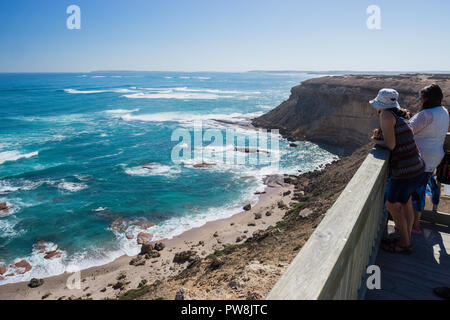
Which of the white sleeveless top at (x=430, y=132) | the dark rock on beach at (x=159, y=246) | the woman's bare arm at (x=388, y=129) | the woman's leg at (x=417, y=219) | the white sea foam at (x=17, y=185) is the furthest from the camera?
the white sea foam at (x=17, y=185)

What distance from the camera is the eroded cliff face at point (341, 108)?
111 ft

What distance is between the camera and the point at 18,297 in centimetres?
1398

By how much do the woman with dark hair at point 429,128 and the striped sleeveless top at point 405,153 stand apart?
421 mm

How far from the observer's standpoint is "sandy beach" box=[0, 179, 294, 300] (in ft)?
46.3

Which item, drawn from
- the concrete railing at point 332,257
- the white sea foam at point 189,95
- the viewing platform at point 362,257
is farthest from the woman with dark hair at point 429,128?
the white sea foam at point 189,95

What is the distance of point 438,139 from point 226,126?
4778cm

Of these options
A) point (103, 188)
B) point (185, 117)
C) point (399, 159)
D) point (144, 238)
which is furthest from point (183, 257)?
point (185, 117)

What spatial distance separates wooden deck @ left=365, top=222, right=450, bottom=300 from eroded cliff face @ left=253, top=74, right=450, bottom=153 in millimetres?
27589

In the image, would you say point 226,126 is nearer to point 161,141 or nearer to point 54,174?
point 161,141

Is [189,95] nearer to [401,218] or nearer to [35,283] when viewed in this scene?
[35,283]

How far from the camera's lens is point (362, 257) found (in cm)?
283

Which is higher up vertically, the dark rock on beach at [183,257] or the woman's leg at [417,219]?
the woman's leg at [417,219]

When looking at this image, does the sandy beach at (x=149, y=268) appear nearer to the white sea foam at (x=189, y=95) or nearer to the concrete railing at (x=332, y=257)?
the concrete railing at (x=332, y=257)
